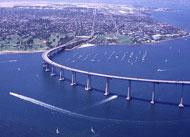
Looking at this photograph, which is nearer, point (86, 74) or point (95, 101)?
point (95, 101)

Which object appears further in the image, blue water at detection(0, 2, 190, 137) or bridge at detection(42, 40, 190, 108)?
bridge at detection(42, 40, 190, 108)

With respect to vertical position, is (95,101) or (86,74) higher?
(86,74)

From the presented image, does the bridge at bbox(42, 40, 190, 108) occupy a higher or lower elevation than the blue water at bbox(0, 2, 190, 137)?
higher

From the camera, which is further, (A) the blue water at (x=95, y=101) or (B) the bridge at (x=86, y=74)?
(B) the bridge at (x=86, y=74)

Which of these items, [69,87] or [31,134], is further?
[69,87]

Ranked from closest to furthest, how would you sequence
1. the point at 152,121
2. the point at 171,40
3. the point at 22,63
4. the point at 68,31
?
the point at 152,121 → the point at 22,63 → the point at 171,40 → the point at 68,31

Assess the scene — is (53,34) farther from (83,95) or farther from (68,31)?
(83,95)

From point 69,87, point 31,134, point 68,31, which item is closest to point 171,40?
point 68,31

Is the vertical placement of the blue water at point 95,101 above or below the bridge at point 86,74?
below
